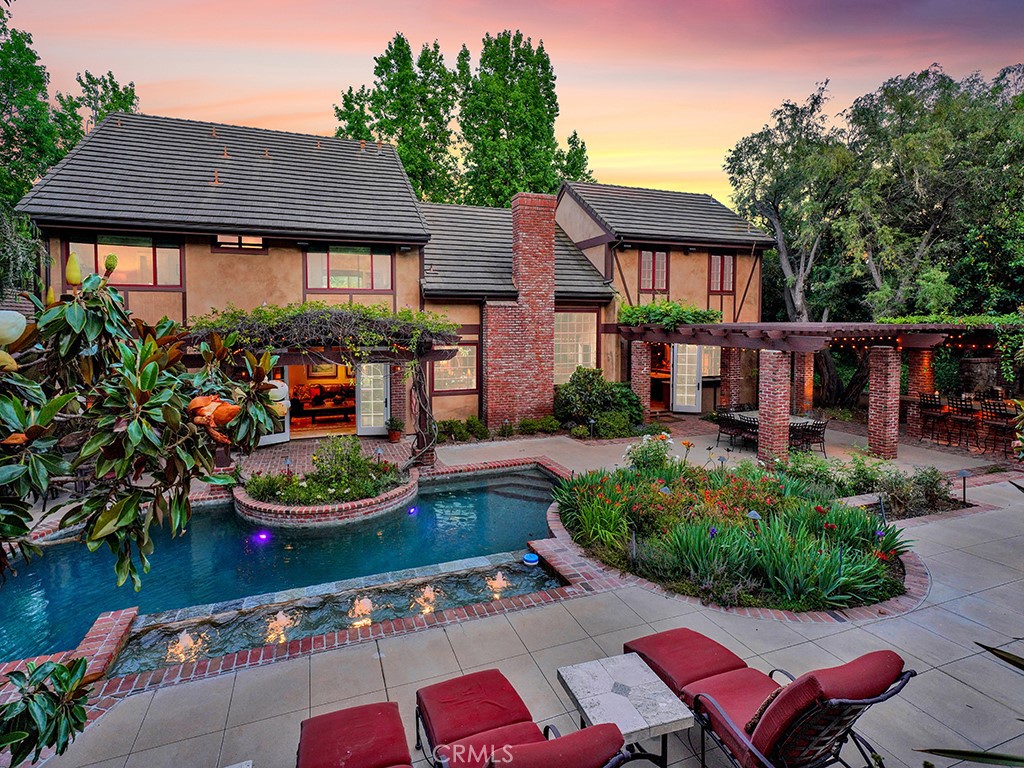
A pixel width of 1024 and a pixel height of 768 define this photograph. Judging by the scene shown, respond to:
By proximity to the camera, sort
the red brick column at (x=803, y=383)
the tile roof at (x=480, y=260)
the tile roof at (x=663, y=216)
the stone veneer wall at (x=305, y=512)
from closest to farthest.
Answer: the stone veneer wall at (x=305, y=512) → the tile roof at (x=480, y=260) → the red brick column at (x=803, y=383) → the tile roof at (x=663, y=216)

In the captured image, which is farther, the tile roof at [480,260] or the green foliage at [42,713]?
the tile roof at [480,260]

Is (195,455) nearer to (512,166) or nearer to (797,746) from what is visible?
(797,746)

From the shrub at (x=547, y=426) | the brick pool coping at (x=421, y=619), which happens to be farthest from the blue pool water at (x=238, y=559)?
the shrub at (x=547, y=426)

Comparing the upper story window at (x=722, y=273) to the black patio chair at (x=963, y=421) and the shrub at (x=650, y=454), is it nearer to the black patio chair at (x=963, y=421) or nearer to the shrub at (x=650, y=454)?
the black patio chair at (x=963, y=421)

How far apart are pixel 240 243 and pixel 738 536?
A: 38.9 ft

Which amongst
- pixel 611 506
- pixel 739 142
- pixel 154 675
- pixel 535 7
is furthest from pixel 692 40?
pixel 154 675

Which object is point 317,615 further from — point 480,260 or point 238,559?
point 480,260

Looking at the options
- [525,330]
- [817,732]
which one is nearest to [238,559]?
[817,732]

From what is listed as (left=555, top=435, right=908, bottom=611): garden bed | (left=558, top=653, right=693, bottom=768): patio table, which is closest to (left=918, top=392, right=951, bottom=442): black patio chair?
(left=555, top=435, right=908, bottom=611): garden bed

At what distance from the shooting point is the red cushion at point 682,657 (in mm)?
3676

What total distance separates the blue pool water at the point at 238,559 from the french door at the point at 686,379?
8396 millimetres

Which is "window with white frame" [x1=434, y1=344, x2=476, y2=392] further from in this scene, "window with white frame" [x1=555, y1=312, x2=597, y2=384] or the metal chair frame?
the metal chair frame

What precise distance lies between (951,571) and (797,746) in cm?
482

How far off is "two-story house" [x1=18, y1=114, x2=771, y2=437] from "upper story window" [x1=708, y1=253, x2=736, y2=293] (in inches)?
2.1
